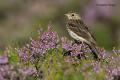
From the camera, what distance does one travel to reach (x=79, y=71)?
295 inches

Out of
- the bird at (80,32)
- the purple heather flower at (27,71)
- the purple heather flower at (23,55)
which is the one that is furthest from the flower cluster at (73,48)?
the purple heather flower at (27,71)

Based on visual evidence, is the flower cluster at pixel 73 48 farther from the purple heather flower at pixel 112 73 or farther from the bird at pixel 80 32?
the bird at pixel 80 32

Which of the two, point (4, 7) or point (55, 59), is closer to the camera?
point (55, 59)

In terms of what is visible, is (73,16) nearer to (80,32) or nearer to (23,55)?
(80,32)

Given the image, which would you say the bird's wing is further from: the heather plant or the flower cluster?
the flower cluster

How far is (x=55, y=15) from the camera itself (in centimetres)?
2391

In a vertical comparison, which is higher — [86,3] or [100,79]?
[100,79]

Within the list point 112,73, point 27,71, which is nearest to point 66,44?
point 112,73

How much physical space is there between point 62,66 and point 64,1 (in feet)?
57.0

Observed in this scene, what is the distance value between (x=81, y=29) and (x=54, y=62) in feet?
7.71

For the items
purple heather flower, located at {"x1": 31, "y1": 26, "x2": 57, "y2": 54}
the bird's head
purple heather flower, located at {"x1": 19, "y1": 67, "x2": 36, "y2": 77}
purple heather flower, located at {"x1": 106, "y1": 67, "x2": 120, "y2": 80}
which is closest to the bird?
the bird's head

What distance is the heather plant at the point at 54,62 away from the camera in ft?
23.8

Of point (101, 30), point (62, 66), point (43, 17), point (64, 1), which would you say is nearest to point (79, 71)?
point (62, 66)

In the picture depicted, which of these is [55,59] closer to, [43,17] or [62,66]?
[62,66]
